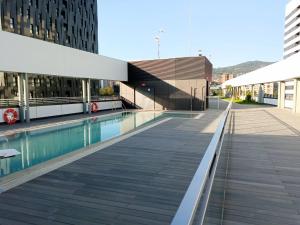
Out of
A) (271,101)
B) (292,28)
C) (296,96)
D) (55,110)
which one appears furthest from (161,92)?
(292,28)

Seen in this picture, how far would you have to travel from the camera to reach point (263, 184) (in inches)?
155

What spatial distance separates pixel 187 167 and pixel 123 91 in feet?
57.2

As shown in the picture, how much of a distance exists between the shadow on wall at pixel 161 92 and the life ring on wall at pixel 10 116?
10884 mm

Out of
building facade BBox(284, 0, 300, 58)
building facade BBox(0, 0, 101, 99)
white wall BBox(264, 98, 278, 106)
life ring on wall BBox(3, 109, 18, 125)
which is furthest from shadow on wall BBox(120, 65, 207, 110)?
building facade BBox(284, 0, 300, 58)

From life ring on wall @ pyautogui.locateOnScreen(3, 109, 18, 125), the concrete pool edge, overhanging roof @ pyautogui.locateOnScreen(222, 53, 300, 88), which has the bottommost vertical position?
the concrete pool edge

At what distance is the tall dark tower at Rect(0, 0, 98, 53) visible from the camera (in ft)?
86.2

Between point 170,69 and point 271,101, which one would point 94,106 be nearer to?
point 170,69

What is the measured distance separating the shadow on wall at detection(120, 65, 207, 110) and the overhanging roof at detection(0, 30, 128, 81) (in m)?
3.38

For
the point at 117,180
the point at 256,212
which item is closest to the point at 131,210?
the point at 117,180

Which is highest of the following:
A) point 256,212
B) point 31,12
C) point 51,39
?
point 31,12

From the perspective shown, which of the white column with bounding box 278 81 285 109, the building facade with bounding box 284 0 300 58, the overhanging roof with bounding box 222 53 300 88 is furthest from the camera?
the building facade with bounding box 284 0 300 58

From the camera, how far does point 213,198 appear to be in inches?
135

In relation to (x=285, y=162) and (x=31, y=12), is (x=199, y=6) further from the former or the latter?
(x=285, y=162)

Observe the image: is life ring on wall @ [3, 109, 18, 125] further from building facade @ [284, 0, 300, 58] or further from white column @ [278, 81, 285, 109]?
building facade @ [284, 0, 300, 58]
